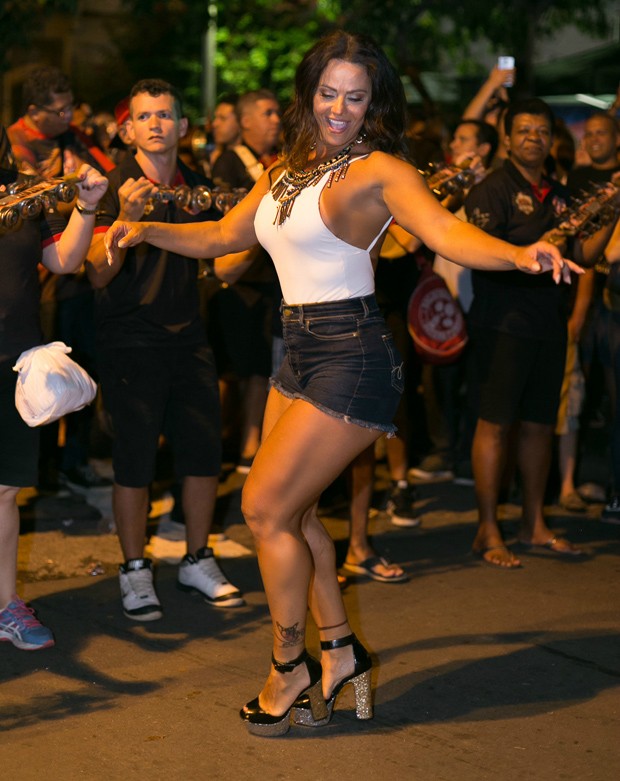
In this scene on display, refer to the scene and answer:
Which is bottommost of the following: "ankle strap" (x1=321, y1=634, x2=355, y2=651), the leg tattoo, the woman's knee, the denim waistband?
"ankle strap" (x1=321, y1=634, x2=355, y2=651)

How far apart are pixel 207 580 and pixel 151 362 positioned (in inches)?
40.5

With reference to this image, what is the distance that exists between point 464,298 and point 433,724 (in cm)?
408

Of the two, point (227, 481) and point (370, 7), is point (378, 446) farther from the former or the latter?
point (370, 7)

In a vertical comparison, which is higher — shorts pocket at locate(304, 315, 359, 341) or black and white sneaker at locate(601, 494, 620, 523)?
shorts pocket at locate(304, 315, 359, 341)

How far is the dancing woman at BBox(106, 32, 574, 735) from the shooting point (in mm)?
4035

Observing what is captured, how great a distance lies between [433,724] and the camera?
437 cm

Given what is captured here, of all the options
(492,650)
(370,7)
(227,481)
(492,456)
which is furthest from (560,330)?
(370,7)

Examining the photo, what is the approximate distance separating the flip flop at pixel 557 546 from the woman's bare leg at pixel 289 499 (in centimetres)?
271

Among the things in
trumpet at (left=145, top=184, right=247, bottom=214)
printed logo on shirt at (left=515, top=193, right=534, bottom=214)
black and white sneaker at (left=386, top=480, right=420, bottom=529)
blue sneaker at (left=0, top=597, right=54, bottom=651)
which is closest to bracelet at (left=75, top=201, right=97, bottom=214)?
trumpet at (left=145, top=184, right=247, bottom=214)

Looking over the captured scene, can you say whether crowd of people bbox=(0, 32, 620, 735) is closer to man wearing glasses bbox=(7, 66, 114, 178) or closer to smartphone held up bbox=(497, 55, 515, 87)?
man wearing glasses bbox=(7, 66, 114, 178)

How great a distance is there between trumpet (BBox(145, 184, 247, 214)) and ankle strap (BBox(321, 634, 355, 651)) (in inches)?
75.7

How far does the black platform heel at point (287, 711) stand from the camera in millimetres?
4258

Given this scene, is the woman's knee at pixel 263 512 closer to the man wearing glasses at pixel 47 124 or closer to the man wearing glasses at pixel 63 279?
the man wearing glasses at pixel 63 279

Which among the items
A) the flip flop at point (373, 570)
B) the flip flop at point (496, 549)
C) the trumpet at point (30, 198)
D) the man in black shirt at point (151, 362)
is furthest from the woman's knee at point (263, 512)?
the flip flop at point (496, 549)
